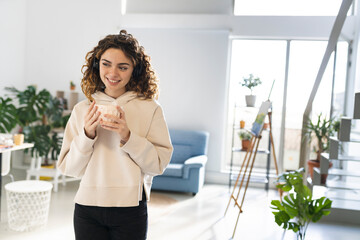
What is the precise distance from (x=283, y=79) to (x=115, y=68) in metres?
5.03

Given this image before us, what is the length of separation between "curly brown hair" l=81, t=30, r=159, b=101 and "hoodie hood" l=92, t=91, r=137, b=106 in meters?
0.02

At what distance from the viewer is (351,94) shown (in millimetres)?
5453

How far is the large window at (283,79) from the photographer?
581cm

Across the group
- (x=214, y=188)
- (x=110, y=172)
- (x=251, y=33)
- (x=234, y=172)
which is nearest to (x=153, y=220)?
(x=214, y=188)

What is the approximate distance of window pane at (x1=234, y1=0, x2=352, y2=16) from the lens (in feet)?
18.7

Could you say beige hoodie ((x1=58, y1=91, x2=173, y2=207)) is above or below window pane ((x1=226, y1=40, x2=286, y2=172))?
below

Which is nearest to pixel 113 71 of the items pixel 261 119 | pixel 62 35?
pixel 261 119

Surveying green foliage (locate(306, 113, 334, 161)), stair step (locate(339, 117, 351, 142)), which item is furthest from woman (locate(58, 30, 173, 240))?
green foliage (locate(306, 113, 334, 161))

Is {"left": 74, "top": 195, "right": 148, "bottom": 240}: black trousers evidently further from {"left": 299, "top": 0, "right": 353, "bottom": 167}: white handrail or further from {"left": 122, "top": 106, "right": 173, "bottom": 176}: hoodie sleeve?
{"left": 299, "top": 0, "right": 353, "bottom": 167}: white handrail

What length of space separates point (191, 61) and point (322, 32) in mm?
2096

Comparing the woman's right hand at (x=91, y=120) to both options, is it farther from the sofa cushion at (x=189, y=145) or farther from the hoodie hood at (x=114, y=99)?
the sofa cushion at (x=189, y=145)

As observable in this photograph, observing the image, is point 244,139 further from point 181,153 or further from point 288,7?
point 288,7

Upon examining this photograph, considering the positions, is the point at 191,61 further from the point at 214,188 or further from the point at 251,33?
the point at 214,188

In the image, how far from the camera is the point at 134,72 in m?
1.38
